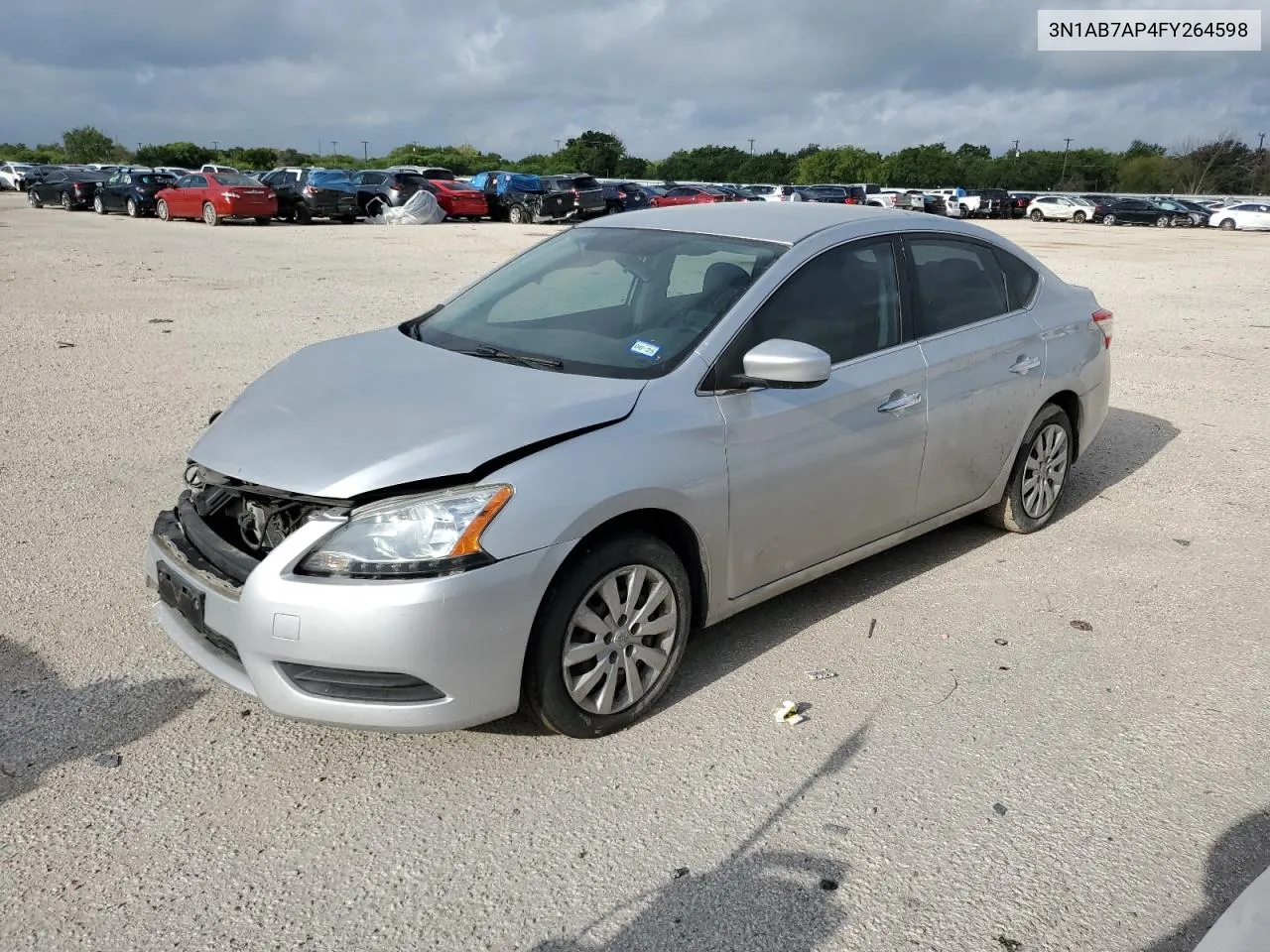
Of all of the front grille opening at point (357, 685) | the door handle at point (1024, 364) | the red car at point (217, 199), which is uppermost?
the red car at point (217, 199)

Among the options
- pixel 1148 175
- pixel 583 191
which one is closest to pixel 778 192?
pixel 583 191

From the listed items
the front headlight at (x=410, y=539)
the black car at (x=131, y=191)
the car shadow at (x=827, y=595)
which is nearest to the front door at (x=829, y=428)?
the car shadow at (x=827, y=595)

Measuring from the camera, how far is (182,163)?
84.1 metres

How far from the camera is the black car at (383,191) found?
32625 mm

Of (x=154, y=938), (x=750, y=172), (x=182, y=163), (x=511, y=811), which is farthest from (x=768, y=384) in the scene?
(x=750, y=172)

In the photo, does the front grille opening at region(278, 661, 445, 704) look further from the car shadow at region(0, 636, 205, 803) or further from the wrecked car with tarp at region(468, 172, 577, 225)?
the wrecked car with tarp at region(468, 172, 577, 225)

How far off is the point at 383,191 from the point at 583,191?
20.6 feet

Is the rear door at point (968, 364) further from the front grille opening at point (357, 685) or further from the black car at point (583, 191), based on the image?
the black car at point (583, 191)

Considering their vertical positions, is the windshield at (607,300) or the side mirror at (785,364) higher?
the windshield at (607,300)

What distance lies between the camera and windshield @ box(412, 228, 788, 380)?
12.5ft

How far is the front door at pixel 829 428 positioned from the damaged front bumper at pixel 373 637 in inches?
36.1

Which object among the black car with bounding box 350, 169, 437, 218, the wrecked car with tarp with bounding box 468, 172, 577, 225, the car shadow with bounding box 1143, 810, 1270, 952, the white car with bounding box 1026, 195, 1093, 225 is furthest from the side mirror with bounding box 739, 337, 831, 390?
the white car with bounding box 1026, 195, 1093, 225

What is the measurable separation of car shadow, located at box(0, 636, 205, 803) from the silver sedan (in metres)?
0.31

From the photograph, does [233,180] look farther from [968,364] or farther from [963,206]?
[963,206]
